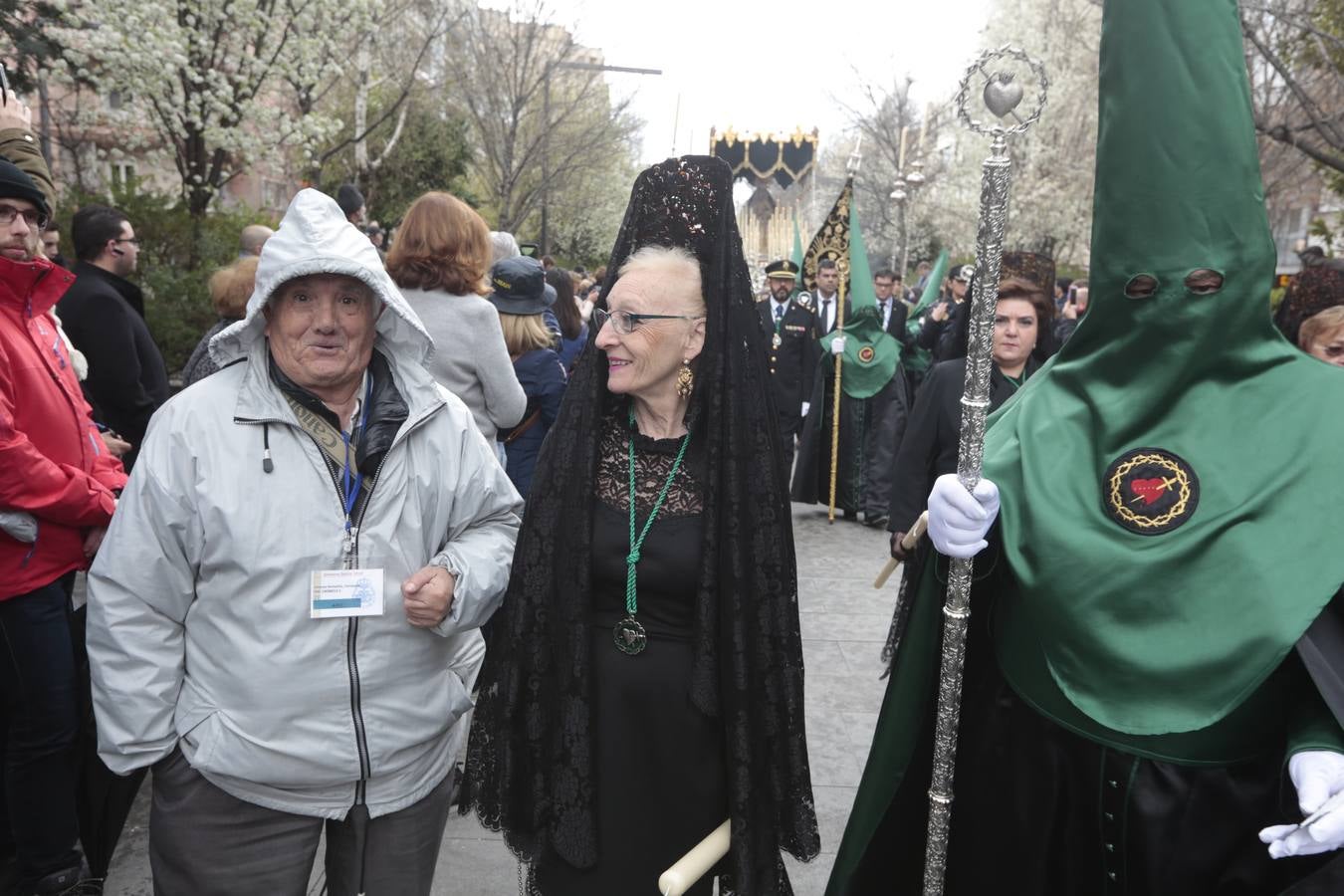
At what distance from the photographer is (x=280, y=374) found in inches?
92.7

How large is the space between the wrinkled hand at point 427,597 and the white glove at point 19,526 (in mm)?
1362

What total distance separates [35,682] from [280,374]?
1494mm

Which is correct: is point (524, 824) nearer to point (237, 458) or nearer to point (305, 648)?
point (305, 648)

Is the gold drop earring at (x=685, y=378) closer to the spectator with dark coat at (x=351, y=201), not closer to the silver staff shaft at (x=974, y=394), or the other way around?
the silver staff shaft at (x=974, y=394)

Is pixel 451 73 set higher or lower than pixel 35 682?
higher

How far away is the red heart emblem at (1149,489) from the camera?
2.15m

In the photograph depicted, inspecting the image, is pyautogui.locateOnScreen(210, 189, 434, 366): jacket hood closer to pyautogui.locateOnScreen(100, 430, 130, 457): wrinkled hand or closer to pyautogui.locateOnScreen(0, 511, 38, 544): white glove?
pyautogui.locateOnScreen(0, 511, 38, 544): white glove

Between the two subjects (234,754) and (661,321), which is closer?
(234,754)

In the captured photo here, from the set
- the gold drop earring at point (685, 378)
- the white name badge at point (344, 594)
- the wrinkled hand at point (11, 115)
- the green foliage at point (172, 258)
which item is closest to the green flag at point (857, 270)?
the green foliage at point (172, 258)

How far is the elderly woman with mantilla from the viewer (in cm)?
229

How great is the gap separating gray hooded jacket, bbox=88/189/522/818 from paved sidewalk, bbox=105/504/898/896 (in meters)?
1.42

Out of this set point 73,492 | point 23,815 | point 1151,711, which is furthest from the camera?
point 23,815

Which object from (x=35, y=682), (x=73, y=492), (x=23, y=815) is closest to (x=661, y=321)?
(x=73, y=492)

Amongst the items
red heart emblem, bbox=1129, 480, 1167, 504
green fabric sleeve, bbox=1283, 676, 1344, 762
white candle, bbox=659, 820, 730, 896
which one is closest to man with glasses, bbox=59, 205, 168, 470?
white candle, bbox=659, 820, 730, 896
